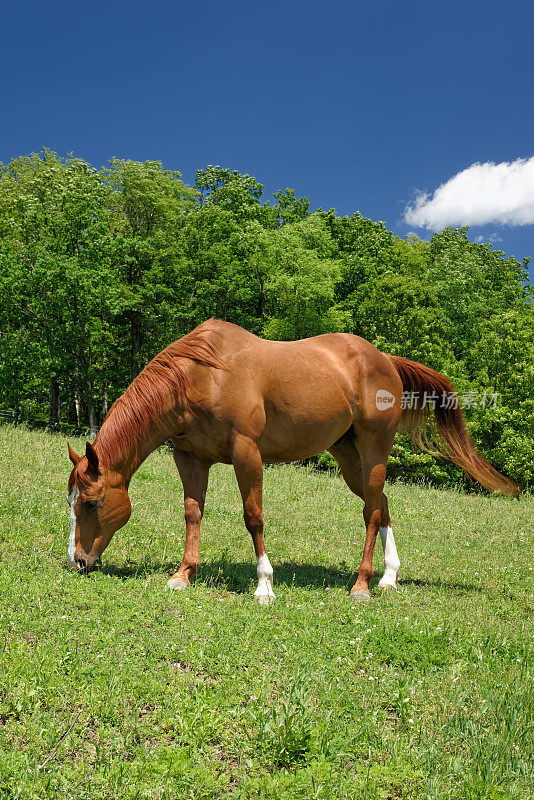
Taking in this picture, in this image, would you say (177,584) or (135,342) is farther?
(135,342)

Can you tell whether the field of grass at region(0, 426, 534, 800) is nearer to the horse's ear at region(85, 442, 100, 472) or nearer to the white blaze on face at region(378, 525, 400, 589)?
the white blaze on face at region(378, 525, 400, 589)

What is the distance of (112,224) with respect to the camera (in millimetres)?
32031

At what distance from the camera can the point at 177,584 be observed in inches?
227

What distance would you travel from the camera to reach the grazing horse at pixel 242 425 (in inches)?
229

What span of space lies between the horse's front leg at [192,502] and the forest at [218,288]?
63.3 feet

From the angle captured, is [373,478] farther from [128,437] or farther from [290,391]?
[128,437]

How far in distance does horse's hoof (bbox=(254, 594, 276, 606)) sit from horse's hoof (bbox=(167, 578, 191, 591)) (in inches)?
30.0

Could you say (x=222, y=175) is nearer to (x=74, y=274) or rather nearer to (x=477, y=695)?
(x=74, y=274)

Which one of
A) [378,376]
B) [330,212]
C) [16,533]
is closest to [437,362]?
[330,212]

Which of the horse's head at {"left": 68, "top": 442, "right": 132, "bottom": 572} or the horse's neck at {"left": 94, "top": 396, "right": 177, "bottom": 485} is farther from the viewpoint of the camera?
the horse's neck at {"left": 94, "top": 396, "right": 177, "bottom": 485}

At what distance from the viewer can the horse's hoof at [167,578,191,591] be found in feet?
18.8

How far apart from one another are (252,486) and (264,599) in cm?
118

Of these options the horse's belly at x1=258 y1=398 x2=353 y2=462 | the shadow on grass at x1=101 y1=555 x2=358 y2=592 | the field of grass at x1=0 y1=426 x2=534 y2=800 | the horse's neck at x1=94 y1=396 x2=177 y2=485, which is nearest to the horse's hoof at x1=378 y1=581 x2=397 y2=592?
the field of grass at x1=0 y1=426 x2=534 y2=800

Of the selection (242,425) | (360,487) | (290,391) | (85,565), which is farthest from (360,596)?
(85,565)
